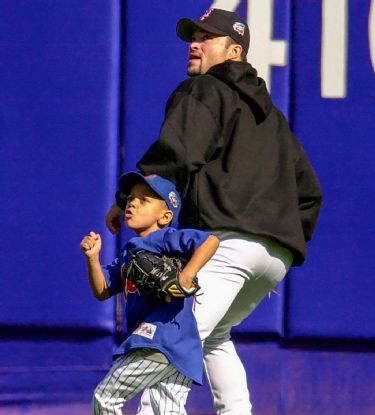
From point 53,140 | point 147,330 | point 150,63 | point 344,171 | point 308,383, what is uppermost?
point 150,63

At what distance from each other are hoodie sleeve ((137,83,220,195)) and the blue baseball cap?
0.02 m

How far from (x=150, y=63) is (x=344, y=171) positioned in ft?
3.00

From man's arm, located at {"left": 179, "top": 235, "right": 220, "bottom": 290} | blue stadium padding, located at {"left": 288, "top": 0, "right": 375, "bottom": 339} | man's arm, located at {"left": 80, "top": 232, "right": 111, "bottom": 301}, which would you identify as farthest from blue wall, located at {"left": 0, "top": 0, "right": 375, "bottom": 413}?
man's arm, located at {"left": 179, "top": 235, "right": 220, "bottom": 290}

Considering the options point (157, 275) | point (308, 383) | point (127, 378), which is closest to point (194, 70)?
point (157, 275)

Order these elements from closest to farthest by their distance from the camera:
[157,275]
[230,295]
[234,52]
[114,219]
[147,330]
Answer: [157,275], [147,330], [230,295], [114,219], [234,52]

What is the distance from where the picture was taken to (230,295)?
3854 millimetres

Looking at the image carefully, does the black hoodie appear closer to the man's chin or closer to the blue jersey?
the man's chin

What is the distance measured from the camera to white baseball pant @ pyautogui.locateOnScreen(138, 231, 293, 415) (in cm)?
381

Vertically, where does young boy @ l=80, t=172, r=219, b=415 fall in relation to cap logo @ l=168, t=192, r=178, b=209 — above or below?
below

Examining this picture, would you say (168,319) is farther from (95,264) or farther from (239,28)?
(239,28)

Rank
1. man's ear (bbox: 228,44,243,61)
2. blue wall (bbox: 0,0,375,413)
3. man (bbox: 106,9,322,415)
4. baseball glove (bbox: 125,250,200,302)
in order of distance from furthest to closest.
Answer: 1. blue wall (bbox: 0,0,375,413)
2. man's ear (bbox: 228,44,243,61)
3. man (bbox: 106,9,322,415)
4. baseball glove (bbox: 125,250,200,302)

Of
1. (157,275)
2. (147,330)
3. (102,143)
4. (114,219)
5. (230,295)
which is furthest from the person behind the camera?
(102,143)

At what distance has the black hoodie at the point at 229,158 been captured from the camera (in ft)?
12.3

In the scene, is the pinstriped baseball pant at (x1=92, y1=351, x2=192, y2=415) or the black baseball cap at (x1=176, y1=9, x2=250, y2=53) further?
the black baseball cap at (x1=176, y1=9, x2=250, y2=53)
